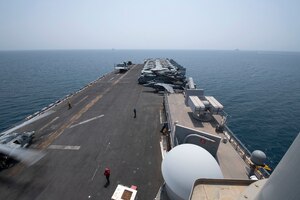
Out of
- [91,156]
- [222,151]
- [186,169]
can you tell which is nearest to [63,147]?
[91,156]

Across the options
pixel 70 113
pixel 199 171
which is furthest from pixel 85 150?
pixel 199 171

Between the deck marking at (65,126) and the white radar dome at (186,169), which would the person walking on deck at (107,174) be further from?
the deck marking at (65,126)

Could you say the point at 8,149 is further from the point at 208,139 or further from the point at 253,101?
the point at 253,101

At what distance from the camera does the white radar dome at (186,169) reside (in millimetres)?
10359

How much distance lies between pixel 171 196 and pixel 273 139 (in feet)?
110

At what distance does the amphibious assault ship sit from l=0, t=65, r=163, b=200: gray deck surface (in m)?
0.09

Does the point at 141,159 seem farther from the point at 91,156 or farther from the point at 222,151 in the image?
the point at 222,151

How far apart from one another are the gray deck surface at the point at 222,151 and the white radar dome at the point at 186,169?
15.3 feet

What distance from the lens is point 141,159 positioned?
20.3 meters

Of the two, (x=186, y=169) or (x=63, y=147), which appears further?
(x=63, y=147)

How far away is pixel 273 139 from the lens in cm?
3600

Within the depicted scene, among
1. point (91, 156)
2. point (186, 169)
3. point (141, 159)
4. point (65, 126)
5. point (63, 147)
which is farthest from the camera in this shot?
point (65, 126)

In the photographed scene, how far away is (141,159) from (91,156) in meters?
5.80

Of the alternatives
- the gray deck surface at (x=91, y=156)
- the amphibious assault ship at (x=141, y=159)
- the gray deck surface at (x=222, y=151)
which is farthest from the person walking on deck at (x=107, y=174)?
the gray deck surface at (x=222, y=151)
